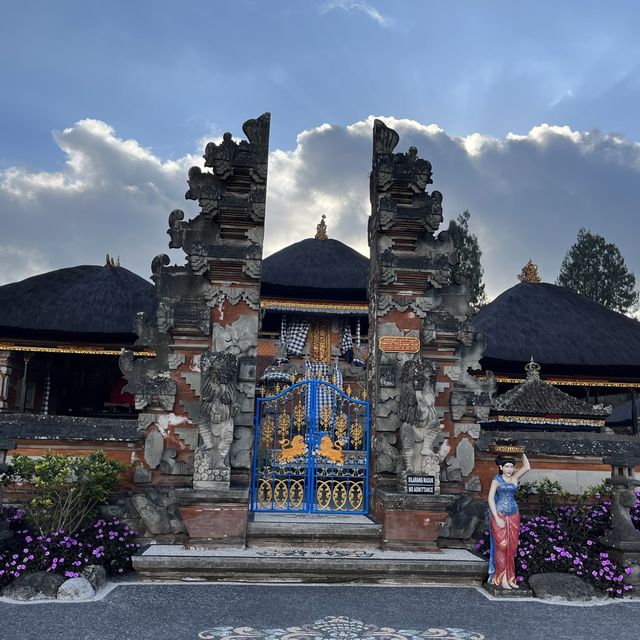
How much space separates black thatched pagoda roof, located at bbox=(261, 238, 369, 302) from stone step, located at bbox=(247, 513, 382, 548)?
57.6ft

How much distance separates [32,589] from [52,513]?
5.86 ft

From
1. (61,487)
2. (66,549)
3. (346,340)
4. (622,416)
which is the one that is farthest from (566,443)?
(622,416)

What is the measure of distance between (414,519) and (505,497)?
151cm

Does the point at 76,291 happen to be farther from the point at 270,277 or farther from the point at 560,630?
the point at 560,630

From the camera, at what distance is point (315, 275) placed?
86.3 feet

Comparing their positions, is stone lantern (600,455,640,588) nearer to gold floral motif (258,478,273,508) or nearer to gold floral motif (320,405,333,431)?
gold floral motif (320,405,333,431)

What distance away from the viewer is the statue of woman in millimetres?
7211

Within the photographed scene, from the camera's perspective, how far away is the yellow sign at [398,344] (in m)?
9.71

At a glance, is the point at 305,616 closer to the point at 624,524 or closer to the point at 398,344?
the point at 624,524

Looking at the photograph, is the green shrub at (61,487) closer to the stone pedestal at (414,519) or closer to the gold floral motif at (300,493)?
the gold floral motif at (300,493)

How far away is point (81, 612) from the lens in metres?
6.06

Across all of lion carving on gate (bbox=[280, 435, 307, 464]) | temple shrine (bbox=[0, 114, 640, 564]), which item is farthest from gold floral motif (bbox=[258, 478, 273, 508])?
lion carving on gate (bbox=[280, 435, 307, 464])

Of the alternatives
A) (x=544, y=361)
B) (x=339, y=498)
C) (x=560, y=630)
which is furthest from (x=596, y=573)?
(x=544, y=361)

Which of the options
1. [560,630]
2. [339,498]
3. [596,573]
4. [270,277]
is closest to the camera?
[560,630]
